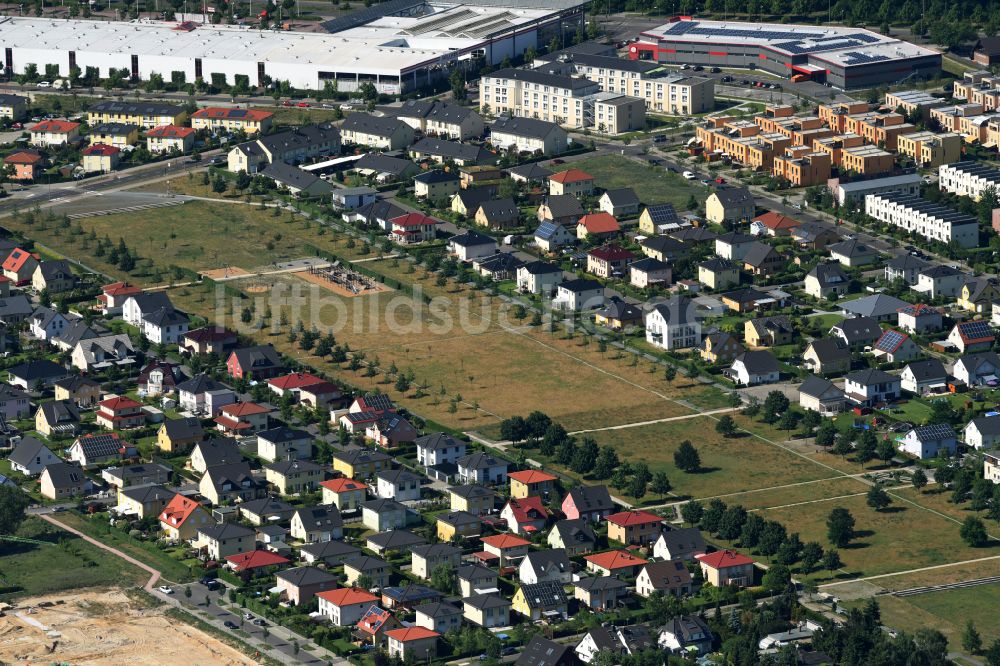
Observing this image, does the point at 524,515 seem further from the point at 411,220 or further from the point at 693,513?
the point at 411,220

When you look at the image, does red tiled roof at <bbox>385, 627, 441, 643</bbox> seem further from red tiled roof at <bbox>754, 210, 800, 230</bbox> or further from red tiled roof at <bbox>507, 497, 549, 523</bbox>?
red tiled roof at <bbox>754, 210, 800, 230</bbox>

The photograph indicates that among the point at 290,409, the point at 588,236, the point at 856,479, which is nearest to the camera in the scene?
the point at 856,479

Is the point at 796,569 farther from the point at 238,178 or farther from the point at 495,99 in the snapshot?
the point at 495,99

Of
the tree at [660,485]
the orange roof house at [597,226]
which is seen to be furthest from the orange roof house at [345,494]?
the orange roof house at [597,226]

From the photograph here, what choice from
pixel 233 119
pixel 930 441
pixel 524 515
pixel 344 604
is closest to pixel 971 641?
pixel 524 515

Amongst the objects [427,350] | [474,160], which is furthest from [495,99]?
[427,350]

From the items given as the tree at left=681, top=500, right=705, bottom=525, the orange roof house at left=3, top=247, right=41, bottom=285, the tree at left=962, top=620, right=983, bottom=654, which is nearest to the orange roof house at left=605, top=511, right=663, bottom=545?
the tree at left=681, top=500, right=705, bottom=525
